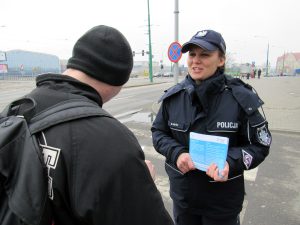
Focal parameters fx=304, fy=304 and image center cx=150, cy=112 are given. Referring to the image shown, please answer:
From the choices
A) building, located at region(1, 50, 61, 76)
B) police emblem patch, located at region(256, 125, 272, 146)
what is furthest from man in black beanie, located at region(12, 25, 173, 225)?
building, located at region(1, 50, 61, 76)

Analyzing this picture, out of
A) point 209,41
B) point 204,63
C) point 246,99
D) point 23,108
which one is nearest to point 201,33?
point 209,41

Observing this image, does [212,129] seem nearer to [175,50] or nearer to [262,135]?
[262,135]

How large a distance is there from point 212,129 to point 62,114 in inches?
55.0

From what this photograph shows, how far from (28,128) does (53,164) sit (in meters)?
0.16

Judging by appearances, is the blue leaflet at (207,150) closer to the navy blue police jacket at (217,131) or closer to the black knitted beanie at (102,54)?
the navy blue police jacket at (217,131)

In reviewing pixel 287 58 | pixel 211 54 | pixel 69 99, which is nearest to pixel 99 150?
pixel 69 99

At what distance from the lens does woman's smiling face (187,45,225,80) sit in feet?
7.53

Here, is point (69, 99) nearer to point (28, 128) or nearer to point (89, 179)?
point (28, 128)

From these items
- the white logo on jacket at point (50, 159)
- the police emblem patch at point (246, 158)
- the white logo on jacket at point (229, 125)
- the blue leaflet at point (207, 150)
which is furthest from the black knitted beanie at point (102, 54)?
the police emblem patch at point (246, 158)

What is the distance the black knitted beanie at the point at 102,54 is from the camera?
3.88 ft

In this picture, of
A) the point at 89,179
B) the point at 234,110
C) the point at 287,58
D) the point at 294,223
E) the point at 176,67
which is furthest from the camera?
the point at 287,58

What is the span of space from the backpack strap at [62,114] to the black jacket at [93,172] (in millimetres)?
19

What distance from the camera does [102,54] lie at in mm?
1182

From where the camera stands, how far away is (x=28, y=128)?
1014 mm
